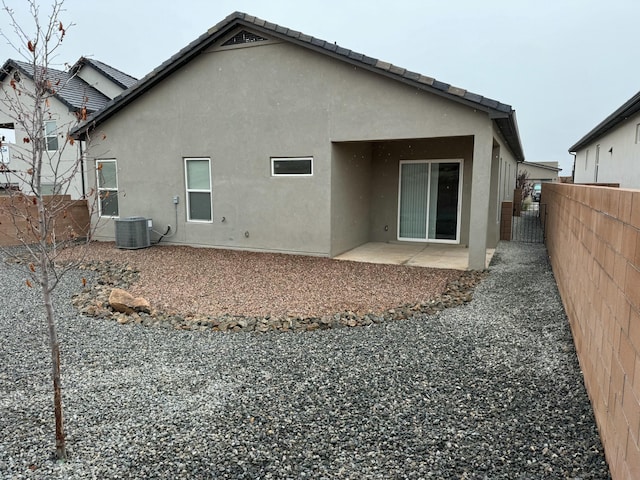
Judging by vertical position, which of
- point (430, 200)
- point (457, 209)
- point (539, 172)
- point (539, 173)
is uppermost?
point (539, 172)

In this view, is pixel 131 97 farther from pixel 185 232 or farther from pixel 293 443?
pixel 293 443

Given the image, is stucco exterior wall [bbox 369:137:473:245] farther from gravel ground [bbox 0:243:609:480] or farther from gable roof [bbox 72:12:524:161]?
gravel ground [bbox 0:243:609:480]

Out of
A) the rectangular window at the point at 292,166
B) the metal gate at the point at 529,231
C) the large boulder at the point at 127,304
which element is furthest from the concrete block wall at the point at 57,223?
the metal gate at the point at 529,231

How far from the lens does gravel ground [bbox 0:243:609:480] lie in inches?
105

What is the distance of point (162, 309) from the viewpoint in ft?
20.0

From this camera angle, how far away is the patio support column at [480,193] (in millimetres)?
8141

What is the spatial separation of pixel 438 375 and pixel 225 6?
2409 centimetres

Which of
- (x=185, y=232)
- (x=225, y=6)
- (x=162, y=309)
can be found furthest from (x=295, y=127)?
(x=225, y=6)

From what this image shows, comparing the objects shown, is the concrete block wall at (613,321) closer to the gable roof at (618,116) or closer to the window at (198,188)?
the gable roof at (618,116)

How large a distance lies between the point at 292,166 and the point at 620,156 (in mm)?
9484

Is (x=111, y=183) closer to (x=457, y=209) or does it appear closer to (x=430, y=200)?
(x=430, y=200)

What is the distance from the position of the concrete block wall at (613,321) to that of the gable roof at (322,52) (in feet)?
13.7

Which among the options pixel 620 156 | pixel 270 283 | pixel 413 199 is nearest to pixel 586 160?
pixel 620 156

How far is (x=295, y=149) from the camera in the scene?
32.2ft
